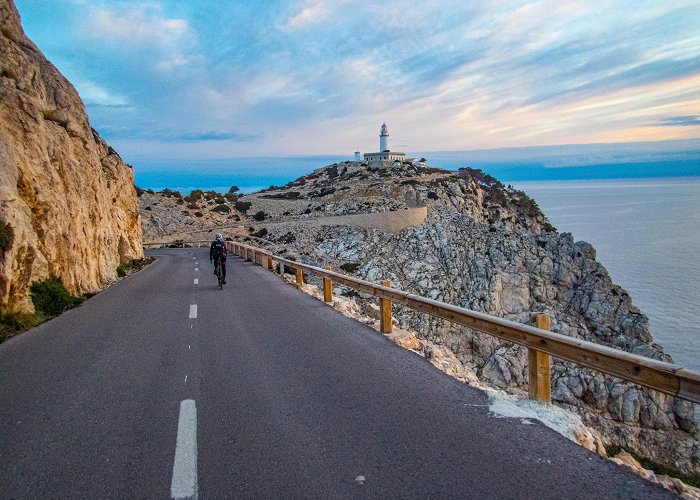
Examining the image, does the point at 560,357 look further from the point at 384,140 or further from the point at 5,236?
the point at 384,140

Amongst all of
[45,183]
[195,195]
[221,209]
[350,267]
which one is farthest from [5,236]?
[195,195]

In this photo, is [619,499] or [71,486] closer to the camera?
[619,499]


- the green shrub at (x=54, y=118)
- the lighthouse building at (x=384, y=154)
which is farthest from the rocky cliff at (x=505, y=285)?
the lighthouse building at (x=384, y=154)

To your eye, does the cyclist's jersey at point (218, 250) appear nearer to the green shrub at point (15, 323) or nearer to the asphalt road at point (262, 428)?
the green shrub at point (15, 323)

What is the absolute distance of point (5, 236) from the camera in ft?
31.6

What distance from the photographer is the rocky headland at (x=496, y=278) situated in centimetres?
2591

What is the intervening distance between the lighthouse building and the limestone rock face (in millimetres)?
100186

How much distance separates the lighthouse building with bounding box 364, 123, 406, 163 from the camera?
122 m

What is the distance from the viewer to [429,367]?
20.8ft

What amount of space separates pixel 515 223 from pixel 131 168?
48.8m

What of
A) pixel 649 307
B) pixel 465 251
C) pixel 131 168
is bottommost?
pixel 649 307

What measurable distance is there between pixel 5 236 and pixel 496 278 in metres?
36.0

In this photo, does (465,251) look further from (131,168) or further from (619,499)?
(619,499)

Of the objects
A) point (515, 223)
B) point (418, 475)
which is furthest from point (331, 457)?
point (515, 223)
